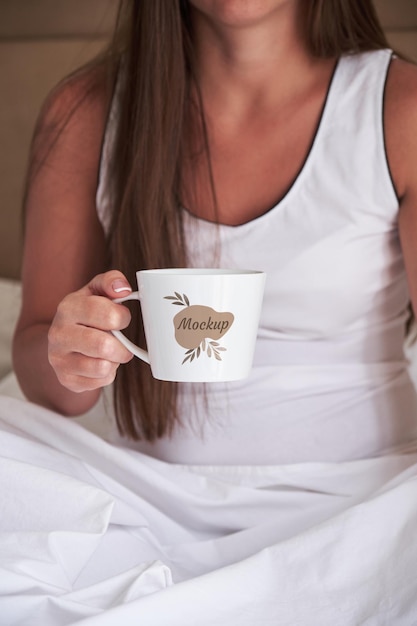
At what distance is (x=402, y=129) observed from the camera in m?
1.02

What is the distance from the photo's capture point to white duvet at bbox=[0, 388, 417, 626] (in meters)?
0.69

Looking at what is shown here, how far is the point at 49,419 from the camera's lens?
3.24 feet

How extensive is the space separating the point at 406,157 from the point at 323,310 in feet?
0.67

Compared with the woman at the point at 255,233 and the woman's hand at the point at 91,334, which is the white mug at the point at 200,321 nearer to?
the woman's hand at the point at 91,334

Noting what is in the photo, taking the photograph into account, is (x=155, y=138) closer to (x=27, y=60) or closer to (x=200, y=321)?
(x=200, y=321)

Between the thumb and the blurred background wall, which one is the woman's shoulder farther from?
the blurred background wall

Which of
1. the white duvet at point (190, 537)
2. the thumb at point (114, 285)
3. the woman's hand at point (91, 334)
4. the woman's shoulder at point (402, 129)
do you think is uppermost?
the woman's shoulder at point (402, 129)

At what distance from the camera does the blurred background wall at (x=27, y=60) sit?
71.9 inches

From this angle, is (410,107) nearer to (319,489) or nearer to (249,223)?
(249,223)

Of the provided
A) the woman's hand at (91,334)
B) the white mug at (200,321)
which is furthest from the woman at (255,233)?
the white mug at (200,321)

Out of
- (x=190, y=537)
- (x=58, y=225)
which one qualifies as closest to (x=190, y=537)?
(x=190, y=537)

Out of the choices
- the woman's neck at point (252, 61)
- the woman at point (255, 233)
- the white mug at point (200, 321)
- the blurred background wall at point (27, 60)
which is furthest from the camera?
the blurred background wall at point (27, 60)

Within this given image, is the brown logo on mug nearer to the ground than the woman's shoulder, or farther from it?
nearer to the ground

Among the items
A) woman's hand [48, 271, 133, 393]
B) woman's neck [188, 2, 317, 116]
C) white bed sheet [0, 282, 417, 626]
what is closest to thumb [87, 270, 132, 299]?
woman's hand [48, 271, 133, 393]
